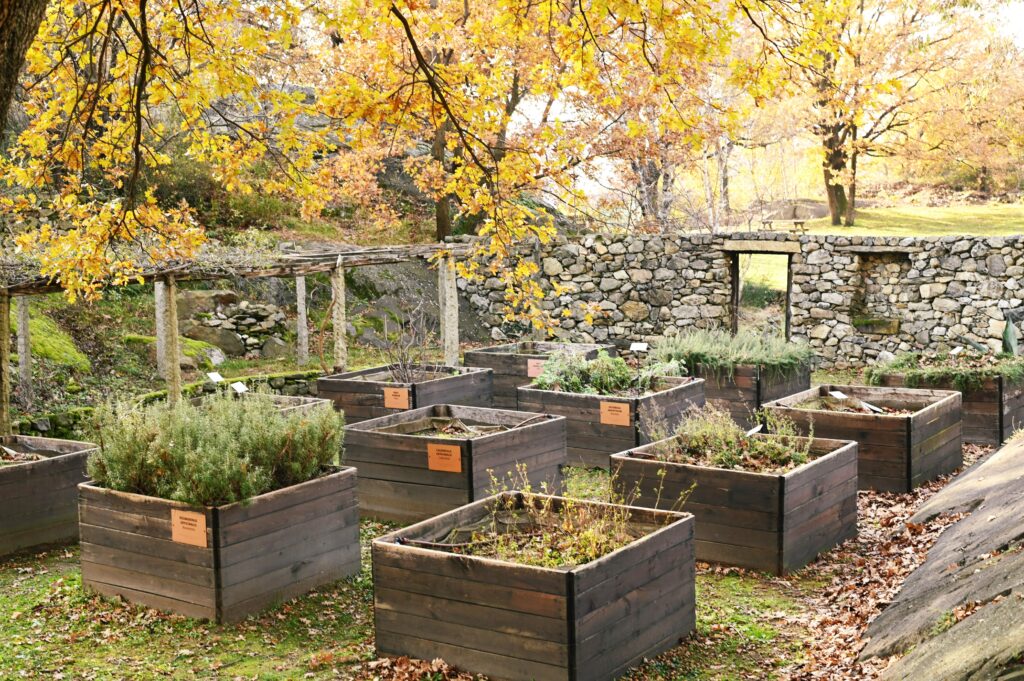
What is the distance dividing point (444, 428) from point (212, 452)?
245cm

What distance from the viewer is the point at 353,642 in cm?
470

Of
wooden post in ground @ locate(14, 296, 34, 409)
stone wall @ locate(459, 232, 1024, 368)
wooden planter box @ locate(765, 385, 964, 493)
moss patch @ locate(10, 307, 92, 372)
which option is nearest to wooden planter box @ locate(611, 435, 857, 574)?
wooden planter box @ locate(765, 385, 964, 493)

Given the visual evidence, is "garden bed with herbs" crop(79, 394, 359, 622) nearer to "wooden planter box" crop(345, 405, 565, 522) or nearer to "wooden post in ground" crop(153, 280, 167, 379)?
"wooden planter box" crop(345, 405, 565, 522)

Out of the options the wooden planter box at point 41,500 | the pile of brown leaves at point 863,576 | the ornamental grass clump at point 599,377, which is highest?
the ornamental grass clump at point 599,377

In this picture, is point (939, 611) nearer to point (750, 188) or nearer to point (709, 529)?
point (709, 529)

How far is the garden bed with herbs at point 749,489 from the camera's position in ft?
18.1

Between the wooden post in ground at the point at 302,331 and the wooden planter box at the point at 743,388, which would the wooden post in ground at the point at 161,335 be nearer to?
the wooden post in ground at the point at 302,331

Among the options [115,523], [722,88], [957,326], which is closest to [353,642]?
[115,523]

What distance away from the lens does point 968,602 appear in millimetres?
3746

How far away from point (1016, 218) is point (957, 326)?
902cm

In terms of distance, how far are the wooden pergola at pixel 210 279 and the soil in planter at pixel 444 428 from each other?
120 centimetres

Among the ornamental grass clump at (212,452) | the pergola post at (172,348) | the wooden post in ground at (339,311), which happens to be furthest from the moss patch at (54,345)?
the ornamental grass clump at (212,452)

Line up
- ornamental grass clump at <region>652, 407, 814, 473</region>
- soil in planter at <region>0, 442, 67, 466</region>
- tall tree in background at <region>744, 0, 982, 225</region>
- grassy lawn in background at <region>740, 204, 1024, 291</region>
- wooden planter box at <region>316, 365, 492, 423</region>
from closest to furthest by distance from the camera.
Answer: ornamental grass clump at <region>652, 407, 814, 473</region> < soil in planter at <region>0, 442, 67, 466</region> < wooden planter box at <region>316, 365, 492, 423</region> < tall tree in background at <region>744, 0, 982, 225</region> < grassy lawn in background at <region>740, 204, 1024, 291</region>

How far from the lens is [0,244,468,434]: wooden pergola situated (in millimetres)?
7355
